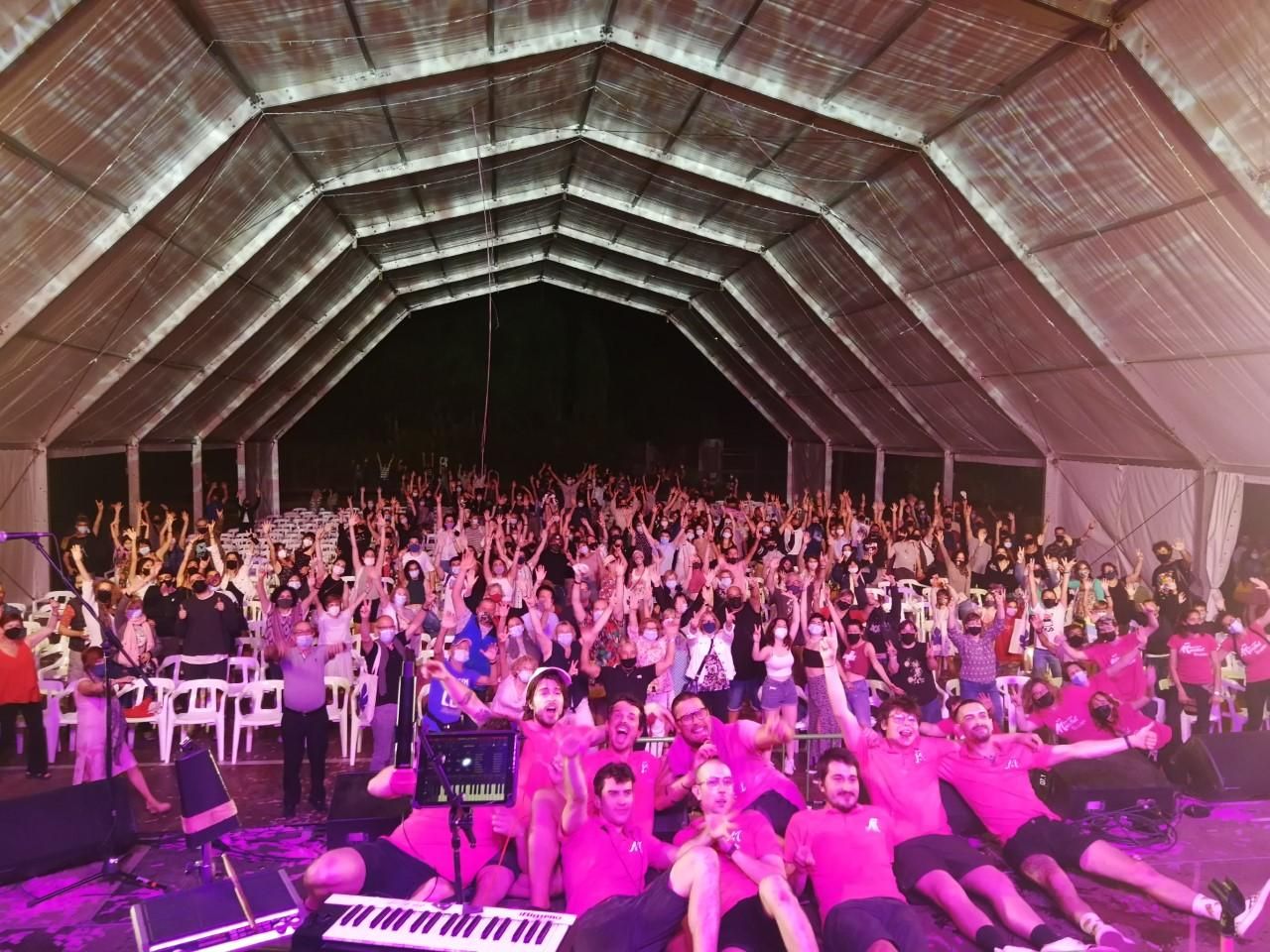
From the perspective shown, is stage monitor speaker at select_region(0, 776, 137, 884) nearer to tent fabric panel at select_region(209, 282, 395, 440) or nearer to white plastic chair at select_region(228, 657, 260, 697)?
white plastic chair at select_region(228, 657, 260, 697)

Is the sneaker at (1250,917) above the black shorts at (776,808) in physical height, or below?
below

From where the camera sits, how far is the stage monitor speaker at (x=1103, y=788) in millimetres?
6043

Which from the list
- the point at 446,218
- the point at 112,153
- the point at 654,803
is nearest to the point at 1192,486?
the point at 654,803

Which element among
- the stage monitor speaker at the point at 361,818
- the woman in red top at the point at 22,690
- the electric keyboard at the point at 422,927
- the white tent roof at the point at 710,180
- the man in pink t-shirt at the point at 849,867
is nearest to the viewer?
the electric keyboard at the point at 422,927

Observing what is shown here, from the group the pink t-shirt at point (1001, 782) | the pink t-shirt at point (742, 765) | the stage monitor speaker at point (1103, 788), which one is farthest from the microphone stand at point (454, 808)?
the stage monitor speaker at point (1103, 788)

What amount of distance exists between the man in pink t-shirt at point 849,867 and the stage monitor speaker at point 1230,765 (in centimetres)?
276

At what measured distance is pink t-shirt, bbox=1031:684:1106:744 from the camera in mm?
6629

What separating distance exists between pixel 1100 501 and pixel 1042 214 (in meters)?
5.95

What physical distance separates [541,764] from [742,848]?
115cm

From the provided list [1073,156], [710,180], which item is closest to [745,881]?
[1073,156]

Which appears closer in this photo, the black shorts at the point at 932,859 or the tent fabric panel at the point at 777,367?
the black shorts at the point at 932,859

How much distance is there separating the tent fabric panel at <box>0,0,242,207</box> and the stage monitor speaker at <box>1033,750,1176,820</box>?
825cm

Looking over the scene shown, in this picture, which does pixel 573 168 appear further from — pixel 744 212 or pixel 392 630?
pixel 392 630

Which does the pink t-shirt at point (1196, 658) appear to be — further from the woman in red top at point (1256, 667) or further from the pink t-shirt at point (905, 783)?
the pink t-shirt at point (905, 783)
